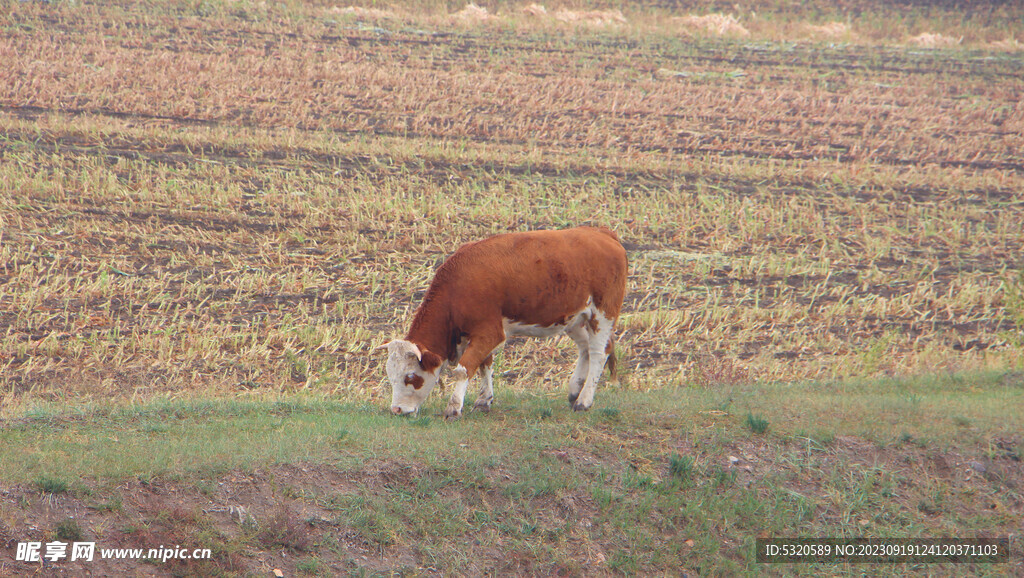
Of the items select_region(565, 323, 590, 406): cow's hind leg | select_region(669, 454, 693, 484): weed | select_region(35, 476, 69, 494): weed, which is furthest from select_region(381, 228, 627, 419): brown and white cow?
select_region(35, 476, 69, 494): weed

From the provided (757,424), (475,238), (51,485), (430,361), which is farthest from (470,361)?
(475,238)

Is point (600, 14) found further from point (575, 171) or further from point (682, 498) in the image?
point (682, 498)

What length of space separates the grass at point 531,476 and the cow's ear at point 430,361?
0.56 metres

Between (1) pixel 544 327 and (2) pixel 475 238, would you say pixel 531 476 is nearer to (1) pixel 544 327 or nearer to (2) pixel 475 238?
(1) pixel 544 327

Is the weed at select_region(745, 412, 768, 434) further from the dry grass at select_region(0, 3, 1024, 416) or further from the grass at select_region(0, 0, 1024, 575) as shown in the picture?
the dry grass at select_region(0, 3, 1024, 416)

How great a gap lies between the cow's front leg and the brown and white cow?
0.03 ft

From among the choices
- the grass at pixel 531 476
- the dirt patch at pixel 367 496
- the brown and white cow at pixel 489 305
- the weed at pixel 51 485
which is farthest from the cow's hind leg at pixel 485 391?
the weed at pixel 51 485

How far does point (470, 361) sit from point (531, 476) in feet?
4.81

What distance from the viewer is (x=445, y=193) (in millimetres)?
19031

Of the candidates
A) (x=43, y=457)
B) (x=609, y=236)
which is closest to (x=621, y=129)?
(x=609, y=236)

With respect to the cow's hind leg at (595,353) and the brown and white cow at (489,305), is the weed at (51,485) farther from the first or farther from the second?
the cow's hind leg at (595,353)

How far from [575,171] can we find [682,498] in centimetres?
1366

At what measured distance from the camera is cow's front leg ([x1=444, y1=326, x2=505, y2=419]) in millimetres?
9039

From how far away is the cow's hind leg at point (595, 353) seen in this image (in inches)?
388
